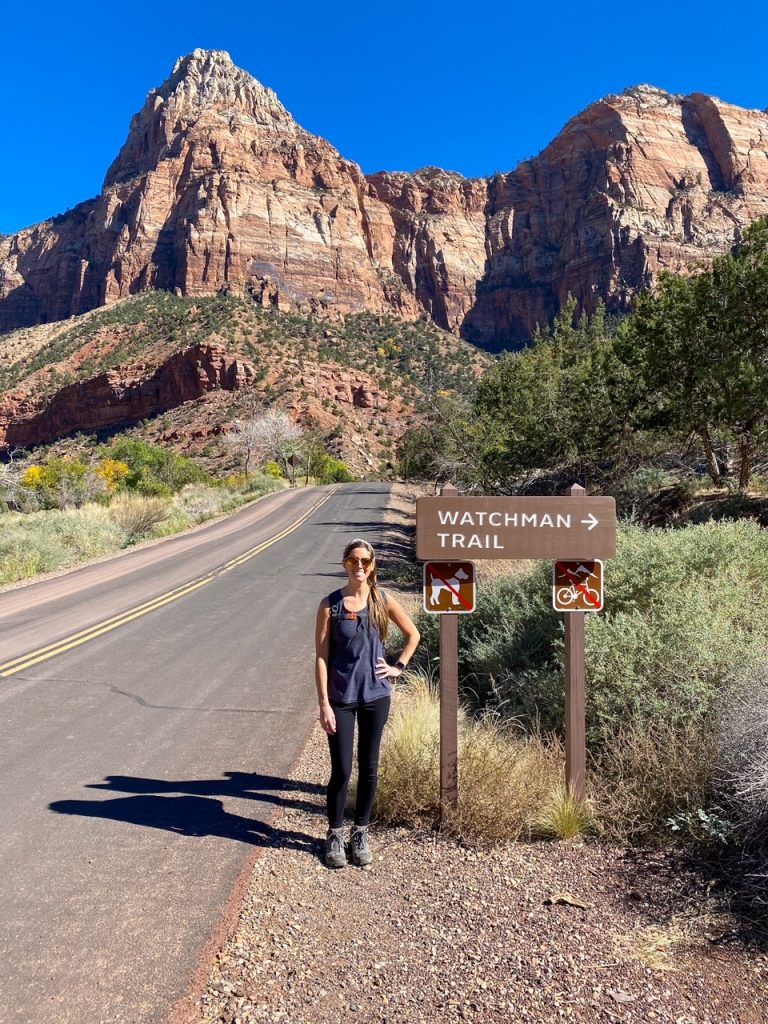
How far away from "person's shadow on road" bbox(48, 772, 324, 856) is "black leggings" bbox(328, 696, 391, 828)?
42 centimetres

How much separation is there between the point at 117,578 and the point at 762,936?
50.7ft

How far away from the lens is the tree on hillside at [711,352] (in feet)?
47.0

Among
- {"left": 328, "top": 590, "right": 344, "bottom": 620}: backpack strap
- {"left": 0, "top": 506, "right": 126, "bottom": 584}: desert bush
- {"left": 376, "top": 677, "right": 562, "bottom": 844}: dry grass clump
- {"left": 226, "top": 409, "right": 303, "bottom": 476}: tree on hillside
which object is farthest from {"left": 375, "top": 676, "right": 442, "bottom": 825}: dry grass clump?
{"left": 226, "top": 409, "right": 303, "bottom": 476}: tree on hillside

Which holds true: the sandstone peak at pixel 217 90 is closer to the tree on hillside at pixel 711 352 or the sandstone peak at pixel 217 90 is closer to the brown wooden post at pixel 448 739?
the tree on hillside at pixel 711 352

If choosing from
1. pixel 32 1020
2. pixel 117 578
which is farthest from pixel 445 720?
pixel 117 578

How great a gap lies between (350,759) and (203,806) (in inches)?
58.8

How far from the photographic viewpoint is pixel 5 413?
94.2m

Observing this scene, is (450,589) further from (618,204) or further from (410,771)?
(618,204)

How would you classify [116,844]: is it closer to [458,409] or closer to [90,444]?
[458,409]

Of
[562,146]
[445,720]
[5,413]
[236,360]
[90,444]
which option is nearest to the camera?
[445,720]

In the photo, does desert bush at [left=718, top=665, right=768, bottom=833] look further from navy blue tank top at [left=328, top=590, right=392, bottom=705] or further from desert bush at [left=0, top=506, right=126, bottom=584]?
desert bush at [left=0, top=506, right=126, bottom=584]

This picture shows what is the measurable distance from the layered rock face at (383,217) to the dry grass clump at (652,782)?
11290 centimetres

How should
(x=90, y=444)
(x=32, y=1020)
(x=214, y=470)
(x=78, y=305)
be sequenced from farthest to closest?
1. (x=78, y=305)
2. (x=90, y=444)
3. (x=214, y=470)
4. (x=32, y=1020)

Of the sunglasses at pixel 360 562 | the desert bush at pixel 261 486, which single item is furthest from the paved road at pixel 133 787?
the desert bush at pixel 261 486
